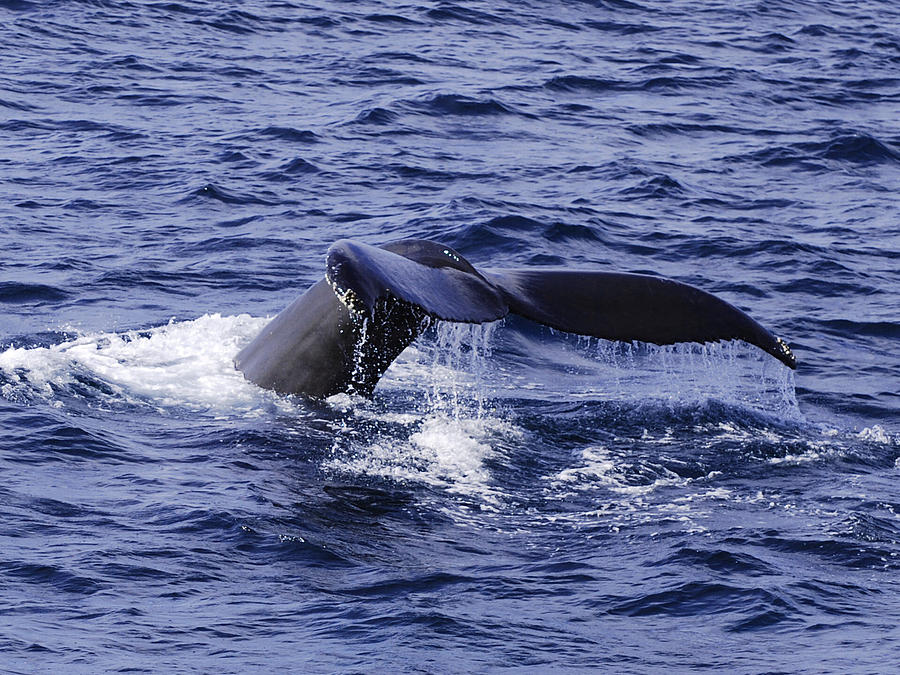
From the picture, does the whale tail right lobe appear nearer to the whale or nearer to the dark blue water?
the whale

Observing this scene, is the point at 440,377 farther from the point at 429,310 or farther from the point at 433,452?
the point at 429,310

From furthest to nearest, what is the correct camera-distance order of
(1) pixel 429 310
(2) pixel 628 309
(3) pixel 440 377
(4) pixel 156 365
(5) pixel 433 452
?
1. (3) pixel 440 377
2. (4) pixel 156 365
3. (5) pixel 433 452
4. (2) pixel 628 309
5. (1) pixel 429 310

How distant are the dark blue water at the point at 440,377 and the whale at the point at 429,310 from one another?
0.99 ft

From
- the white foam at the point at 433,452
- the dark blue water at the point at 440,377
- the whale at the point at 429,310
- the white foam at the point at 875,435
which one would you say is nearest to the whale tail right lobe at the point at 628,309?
the whale at the point at 429,310

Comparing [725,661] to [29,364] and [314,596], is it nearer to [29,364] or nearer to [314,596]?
[314,596]

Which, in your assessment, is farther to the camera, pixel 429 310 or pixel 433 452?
pixel 433 452

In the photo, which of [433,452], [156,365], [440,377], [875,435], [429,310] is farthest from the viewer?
[440,377]

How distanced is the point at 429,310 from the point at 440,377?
4.07m

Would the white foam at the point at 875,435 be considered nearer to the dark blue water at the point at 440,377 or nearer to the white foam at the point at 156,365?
the dark blue water at the point at 440,377

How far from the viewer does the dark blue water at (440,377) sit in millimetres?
6629

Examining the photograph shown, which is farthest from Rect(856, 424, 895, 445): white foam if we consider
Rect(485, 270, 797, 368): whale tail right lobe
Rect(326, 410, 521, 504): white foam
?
Rect(326, 410, 521, 504): white foam


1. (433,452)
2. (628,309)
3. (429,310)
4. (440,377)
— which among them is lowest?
(440,377)

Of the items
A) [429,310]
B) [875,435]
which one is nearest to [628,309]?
[429,310]

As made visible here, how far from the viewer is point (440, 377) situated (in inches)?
423
